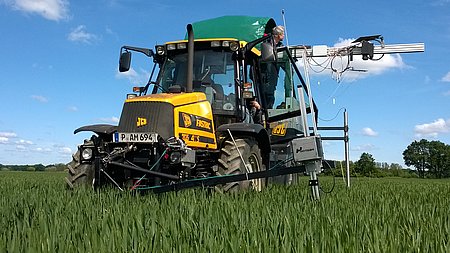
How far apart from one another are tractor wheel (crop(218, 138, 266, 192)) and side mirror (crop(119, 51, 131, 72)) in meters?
2.03

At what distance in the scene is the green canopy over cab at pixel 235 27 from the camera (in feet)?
28.8

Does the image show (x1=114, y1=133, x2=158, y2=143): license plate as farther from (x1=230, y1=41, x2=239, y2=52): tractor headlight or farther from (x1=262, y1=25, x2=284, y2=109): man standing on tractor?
(x1=262, y1=25, x2=284, y2=109): man standing on tractor

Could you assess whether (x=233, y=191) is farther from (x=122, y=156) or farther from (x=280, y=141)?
(x=280, y=141)

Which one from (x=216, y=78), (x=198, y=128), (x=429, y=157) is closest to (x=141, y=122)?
(x=198, y=128)

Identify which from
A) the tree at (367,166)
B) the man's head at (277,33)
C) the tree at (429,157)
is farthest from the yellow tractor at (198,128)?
the tree at (429,157)

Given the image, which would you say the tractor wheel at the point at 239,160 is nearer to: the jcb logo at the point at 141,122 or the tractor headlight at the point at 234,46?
the jcb logo at the point at 141,122

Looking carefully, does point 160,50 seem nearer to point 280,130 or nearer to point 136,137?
point 136,137

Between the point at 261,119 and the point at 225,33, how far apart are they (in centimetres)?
198

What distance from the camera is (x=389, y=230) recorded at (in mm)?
3350

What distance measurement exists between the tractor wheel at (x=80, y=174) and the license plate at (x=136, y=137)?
0.72m

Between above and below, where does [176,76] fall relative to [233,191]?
above

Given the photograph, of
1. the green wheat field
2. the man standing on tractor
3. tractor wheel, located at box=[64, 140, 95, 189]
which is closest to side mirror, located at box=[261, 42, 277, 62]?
the man standing on tractor

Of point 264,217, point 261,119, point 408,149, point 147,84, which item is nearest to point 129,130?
point 147,84

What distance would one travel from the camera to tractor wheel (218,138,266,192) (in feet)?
20.9
